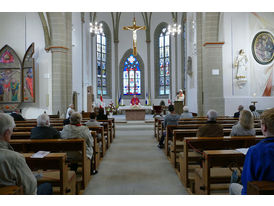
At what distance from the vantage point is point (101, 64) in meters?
21.1

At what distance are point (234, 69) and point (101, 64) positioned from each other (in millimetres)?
12545

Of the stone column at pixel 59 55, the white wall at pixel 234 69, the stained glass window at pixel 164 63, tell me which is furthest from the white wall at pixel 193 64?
the stained glass window at pixel 164 63

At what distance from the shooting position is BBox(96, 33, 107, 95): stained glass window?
20.8 m

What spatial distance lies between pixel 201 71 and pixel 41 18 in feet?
26.0

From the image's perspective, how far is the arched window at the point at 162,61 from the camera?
21.7m

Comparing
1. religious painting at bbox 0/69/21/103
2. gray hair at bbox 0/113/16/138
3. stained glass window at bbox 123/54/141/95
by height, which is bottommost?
gray hair at bbox 0/113/16/138

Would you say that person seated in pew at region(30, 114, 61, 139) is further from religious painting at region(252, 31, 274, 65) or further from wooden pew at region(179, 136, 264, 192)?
religious painting at region(252, 31, 274, 65)

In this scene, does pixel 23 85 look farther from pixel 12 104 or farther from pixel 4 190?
pixel 4 190

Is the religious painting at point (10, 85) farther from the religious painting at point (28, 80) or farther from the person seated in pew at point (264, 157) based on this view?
the person seated in pew at point (264, 157)

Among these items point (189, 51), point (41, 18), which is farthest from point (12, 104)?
point (189, 51)

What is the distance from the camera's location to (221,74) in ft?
36.2

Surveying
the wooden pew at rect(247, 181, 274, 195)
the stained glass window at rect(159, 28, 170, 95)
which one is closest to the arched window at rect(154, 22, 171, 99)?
the stained glass window at rect(159, 28, 170, 95)

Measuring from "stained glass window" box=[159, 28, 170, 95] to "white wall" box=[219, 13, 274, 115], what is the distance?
10420mm

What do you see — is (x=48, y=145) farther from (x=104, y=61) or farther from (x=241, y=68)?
(x=104, y=61)
